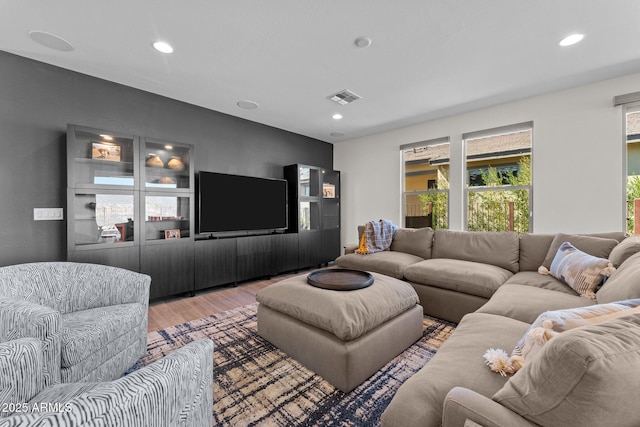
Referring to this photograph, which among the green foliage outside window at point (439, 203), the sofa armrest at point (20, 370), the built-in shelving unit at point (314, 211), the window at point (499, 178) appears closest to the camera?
the sofa armrest at point (20, 370)

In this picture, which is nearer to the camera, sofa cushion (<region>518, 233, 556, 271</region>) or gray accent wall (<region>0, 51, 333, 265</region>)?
gray accent wall (<region>0, 51, 333, 265</region>)

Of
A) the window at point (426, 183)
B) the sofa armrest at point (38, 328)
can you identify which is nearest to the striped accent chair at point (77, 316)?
the sofa armrest at point (38, 328)

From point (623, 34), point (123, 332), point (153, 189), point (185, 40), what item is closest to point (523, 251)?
point (623, 34)

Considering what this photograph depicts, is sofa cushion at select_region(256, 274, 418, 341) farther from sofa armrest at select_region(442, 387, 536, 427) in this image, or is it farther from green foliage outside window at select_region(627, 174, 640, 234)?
green foliage outside window at select_region(627, 174, 640, 234)

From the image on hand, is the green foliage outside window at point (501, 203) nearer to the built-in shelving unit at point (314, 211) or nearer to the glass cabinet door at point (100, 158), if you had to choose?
the built-in shelving unit at point (314, 211)

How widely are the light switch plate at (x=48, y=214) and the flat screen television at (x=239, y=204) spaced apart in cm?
135

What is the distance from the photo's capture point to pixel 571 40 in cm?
226

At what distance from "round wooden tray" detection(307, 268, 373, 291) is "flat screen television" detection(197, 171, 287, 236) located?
2.03 metres

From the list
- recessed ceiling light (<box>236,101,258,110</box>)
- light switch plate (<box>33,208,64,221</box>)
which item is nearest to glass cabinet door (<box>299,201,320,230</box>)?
recessed ceiling light (<box>236,101,258,110</box>)

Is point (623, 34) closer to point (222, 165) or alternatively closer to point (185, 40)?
point (185, 40)

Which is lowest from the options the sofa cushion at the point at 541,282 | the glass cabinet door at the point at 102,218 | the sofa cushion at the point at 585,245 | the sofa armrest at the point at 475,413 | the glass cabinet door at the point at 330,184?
the sofa cushion at the point at 541,282

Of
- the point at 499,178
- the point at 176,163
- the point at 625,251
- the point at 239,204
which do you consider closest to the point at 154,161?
the point at 176,163

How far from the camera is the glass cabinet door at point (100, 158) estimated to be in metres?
2.65

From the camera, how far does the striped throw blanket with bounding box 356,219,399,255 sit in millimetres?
3734
